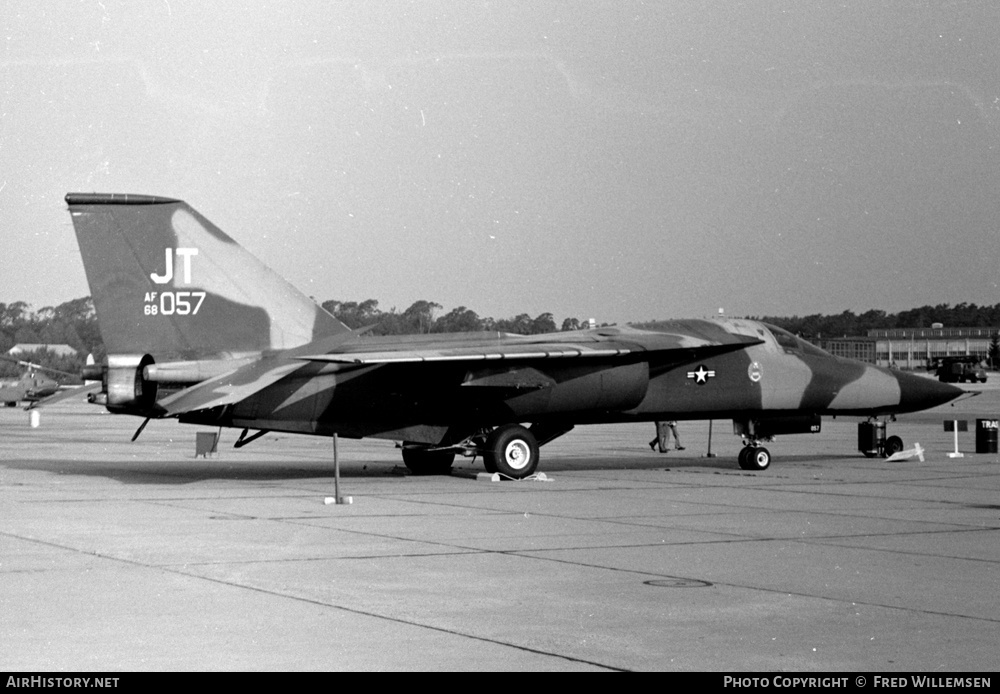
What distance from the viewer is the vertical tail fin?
19.1 m

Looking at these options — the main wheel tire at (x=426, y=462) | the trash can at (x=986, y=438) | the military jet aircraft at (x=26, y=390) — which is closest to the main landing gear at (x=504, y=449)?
the main wheel tire at (x=426, y=462)

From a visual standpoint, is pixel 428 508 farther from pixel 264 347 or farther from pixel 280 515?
pixel 264 347

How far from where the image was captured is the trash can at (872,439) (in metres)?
25.8

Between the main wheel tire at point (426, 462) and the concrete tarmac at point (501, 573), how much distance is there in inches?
46.4

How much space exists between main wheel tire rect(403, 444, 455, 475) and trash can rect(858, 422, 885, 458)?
9238 millimetres

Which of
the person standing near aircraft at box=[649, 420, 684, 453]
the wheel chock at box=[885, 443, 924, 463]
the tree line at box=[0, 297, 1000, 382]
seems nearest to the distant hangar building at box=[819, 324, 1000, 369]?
the tree line at box=[0, 297, 1000, 382]

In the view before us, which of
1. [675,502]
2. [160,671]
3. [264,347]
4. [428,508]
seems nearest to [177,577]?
[160,671]

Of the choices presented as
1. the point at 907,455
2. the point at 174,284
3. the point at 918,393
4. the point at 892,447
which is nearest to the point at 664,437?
the point at 892,447

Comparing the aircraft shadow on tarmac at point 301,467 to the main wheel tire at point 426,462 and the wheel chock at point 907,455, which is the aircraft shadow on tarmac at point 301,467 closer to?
the main wheel tire at point 426,462

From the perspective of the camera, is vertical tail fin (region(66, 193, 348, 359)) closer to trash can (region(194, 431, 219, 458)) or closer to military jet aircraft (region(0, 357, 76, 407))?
trash can (region(194, 431, 219, 458))

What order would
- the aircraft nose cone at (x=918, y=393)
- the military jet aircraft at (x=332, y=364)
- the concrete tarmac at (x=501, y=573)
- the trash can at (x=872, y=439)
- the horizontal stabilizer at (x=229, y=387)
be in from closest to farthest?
1. the concrete tarmac at (x=501, y=573)
2. the horizontal stabilizer at (x=229, y=387)
3. the military jet aircraft at (x=332, y=364)
4. the aircraft nose cone at (x=918, y=393)
5. the trash can at (x=872, y=439)

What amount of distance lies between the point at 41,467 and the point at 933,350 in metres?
95.3

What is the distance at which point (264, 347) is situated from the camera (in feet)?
64.6
